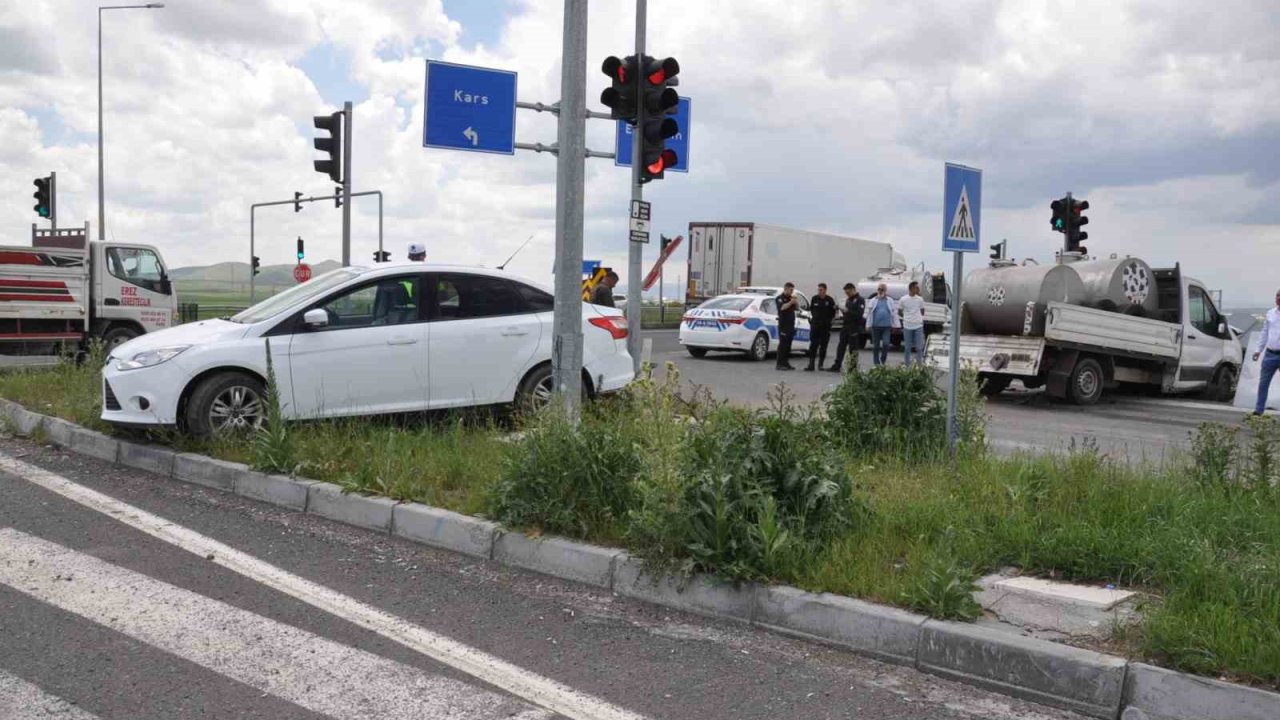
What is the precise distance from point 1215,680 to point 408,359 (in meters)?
7.01

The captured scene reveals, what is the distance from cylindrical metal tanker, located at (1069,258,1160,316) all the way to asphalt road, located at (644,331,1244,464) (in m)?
1.52

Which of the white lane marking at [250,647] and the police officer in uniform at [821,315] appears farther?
the police officer in uniform at [821,315]

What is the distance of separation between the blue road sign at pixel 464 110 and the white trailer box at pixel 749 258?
2081 cm

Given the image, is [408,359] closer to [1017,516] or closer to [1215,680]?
[1017,516]

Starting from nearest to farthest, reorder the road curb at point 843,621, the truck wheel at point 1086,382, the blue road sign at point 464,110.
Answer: the road curb at point 843,621
the blue road sign at point 464,110
the truck wheel at point 1086,382

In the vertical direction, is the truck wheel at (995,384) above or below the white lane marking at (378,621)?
above

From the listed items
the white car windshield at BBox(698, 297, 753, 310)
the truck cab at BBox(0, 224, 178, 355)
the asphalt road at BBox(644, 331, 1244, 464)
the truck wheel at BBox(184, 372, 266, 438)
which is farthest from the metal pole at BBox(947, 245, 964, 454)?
the white car windshield at BBox(698, 297, 753, 310)

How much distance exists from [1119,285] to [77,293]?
16985mm

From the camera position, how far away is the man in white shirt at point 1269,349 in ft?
45.3

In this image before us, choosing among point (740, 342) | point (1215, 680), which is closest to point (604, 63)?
point (1215, 680)

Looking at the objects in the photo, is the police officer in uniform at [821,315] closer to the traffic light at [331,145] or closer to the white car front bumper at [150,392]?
the traffic light at [331,145]

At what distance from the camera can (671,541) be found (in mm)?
5562

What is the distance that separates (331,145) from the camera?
50.8 ft

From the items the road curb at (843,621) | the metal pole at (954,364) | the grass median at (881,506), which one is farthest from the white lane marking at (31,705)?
the metal pole at (954,364)
